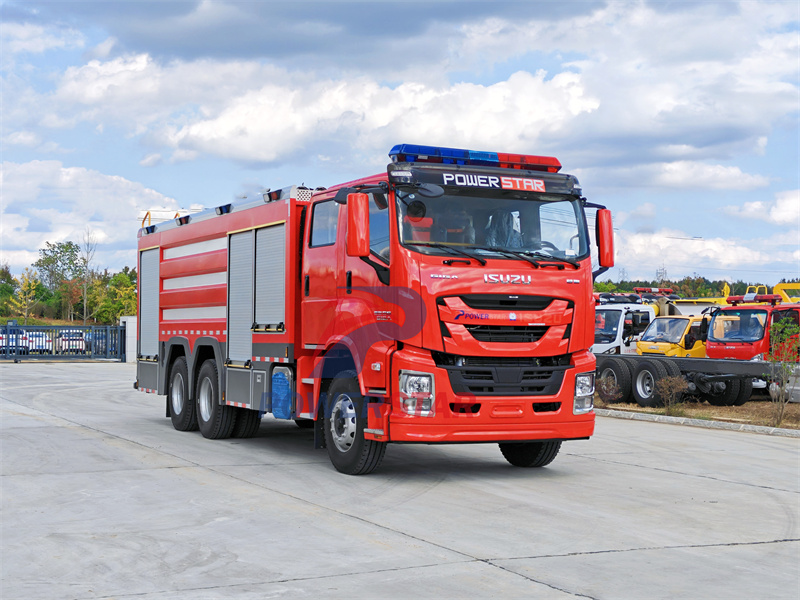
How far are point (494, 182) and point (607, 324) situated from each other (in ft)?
57.9

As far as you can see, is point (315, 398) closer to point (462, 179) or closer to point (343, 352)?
point (343, 352)

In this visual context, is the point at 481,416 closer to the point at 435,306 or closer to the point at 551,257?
the point at 435,306

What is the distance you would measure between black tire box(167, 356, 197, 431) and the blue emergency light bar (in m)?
6.33

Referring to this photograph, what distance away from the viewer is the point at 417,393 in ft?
31.4

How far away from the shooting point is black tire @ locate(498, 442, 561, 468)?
1131 cm

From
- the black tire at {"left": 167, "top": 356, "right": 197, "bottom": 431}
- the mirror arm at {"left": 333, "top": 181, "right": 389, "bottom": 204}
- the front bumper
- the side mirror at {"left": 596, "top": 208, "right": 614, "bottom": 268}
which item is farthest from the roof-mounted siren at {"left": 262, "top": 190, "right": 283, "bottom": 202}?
the side mirror at {"left": 596, "top": 208, "right": 614, "bottom": 268}

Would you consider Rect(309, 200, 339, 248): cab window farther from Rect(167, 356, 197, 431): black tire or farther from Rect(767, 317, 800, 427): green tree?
Rect(767, 317, 800, 427): green tree

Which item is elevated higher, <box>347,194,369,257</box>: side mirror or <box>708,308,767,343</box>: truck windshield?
Answer: <box>347,194,369,257</box>: side mirror

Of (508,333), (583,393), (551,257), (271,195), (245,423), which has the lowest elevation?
(245,423)

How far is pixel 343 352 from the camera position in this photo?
10508mm

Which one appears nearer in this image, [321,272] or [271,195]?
[321,272]

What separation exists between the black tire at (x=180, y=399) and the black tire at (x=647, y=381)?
387 inches

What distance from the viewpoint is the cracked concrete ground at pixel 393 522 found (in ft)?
20.3

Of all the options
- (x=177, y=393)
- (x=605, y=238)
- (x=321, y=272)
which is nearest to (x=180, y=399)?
(x=177, y=393)
